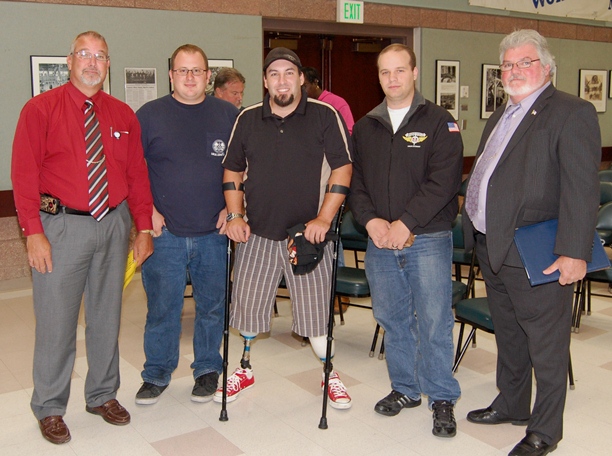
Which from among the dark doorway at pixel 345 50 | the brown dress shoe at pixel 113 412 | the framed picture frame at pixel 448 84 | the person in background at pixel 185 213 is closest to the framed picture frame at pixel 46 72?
the dark doorway at pixel 345 50

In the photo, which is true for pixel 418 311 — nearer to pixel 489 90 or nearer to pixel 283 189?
pixel 283 189

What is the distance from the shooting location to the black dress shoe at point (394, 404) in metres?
3.41

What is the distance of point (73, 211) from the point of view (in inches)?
Result: 121

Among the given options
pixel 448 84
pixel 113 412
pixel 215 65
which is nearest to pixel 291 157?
pixel 113 412

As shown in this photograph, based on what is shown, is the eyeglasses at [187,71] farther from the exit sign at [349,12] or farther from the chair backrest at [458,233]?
the exit sign at [349,12]

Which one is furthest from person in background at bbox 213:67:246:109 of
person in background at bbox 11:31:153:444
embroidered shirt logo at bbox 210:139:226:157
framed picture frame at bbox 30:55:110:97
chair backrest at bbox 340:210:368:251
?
person in background at bbox 11:31:153:444

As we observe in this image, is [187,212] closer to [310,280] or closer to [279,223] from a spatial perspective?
[279,223]

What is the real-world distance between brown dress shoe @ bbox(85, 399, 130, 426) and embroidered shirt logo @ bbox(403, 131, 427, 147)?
6.24 ft

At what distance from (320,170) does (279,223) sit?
33 centimetres

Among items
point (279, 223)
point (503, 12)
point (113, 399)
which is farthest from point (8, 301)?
point (503, 12)

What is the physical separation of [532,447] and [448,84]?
640 cm

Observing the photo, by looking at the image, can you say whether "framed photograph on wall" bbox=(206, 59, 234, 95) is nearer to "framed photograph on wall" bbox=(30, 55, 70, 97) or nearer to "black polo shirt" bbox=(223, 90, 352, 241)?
"framed photograph on wall" bbox=(30, 55, 70, 97)

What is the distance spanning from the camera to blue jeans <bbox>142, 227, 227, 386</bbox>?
139 inches

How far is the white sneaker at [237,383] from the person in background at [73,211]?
493 mm
